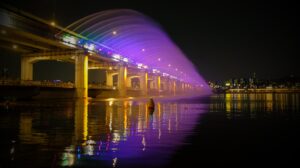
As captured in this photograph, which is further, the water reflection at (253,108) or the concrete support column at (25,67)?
the concrete support column at (25,67)

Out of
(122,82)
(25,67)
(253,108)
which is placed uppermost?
(25,67)

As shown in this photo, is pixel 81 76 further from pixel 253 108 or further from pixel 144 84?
pixel 144 84

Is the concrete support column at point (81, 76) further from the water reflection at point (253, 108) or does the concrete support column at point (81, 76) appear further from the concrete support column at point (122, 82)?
the water reflection at point (253, 108)

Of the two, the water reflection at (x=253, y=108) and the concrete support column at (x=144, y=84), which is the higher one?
the concrete support column at (x=144, y=84)

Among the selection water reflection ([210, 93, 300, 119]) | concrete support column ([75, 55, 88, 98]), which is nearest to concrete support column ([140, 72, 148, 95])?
concrete support column ([75, 55, 88, 98])

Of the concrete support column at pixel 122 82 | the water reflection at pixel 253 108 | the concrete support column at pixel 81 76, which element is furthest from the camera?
the concrete support column at pixel 122 82

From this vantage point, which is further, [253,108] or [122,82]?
[122,82]

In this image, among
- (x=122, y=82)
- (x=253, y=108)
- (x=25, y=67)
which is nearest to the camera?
(x=253, y=108)

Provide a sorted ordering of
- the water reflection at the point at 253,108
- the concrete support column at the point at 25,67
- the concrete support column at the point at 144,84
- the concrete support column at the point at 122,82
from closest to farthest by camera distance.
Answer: the water reflection at the point at 253,108
the concrete support column at the point at 25,67
the concrete support column at the point at 122,82
the concrete support column at the point at 144,84

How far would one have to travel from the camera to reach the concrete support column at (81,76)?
6875cm

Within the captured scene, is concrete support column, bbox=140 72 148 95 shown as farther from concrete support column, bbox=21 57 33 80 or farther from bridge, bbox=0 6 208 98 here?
concrete support column, bbox=21 57 33 80

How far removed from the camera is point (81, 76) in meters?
69.0

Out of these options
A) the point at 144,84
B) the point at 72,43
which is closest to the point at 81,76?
the point at 72,43

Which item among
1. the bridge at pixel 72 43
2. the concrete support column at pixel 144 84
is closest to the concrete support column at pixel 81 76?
the bridge at pixel 72 43
